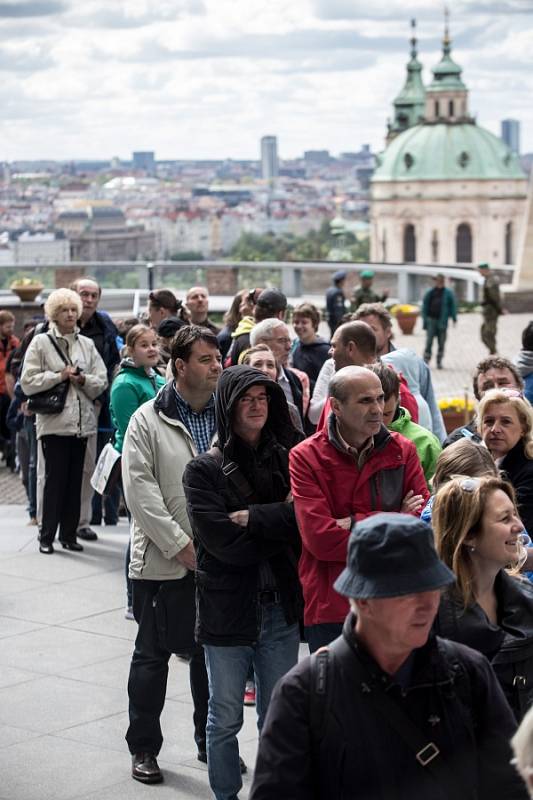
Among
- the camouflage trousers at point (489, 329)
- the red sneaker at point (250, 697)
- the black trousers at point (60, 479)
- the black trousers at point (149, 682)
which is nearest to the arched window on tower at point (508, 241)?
the camouflage trousers at point (489, 329)

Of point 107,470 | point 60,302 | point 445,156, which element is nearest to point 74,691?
point 107,470

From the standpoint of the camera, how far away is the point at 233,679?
5.27 metres

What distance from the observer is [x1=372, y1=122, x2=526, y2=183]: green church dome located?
162125 millimetres

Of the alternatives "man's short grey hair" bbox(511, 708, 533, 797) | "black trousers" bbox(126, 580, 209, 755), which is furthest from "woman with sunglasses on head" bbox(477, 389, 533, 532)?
"man's short grey hair" bbox(511, 708, 533, 797)

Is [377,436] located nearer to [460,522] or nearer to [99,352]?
[460,522]

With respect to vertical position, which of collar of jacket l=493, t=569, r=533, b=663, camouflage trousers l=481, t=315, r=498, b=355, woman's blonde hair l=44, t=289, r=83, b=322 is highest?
woman's blonde hair l=44, t=289, r=83, b=322

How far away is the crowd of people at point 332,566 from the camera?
317 cm

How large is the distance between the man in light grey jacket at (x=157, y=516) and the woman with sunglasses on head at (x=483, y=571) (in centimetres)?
188

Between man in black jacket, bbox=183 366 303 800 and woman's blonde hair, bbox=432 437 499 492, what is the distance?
0.70m

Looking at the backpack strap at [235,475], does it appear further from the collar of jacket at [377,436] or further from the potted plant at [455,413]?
the potted plant at [455,413]

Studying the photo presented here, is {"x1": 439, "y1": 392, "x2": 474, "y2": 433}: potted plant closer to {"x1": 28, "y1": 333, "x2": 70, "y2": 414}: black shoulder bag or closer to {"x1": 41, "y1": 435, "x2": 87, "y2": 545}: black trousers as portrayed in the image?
{"x1": 41, "y1": 435, "x2": 87, "y2": 545}: black trousers

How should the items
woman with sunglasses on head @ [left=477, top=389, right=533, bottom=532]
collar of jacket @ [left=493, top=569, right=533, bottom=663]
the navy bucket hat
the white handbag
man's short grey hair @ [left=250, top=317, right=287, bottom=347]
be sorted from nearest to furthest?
1. the navy bucket hat
2. collar of jacket @ [left=493, top=569, right=533, bottom=663]
3. woman with sunglasses on head @ [left=477, top=389, right=533, bottom=532]
4. man's short grey hair @ [left=250, top=317, right=287, bottom=347]
5. the white handbag

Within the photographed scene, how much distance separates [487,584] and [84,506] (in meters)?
6.20

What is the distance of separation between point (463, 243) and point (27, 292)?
484 ft
